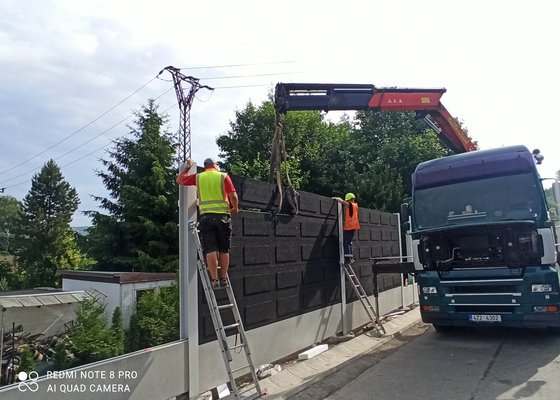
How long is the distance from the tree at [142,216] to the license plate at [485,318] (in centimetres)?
1372

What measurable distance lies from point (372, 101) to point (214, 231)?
6.34 metres

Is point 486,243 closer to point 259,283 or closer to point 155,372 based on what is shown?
point 259,283

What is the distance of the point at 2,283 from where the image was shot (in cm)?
3381

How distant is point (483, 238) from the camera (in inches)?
281

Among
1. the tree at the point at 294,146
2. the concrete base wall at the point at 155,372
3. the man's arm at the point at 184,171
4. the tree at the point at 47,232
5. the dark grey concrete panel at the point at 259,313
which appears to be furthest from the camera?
the tree at the point at 47,232

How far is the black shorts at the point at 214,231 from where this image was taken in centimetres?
486

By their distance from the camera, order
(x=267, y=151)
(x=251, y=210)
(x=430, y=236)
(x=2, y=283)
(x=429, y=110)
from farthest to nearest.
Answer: (x=2, y=283) < (x=267, y=151) < (x=429, y=110) < (x=430, y=236) < (x=251, y=210)

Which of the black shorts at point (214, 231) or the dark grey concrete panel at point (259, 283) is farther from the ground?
the black shorts at point (214, 231)

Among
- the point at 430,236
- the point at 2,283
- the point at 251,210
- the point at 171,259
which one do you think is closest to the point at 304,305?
the point at 251,210

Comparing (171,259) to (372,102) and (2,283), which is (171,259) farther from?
(2,283)

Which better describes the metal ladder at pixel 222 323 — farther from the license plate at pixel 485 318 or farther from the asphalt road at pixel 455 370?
the license plate at pixel 485 318

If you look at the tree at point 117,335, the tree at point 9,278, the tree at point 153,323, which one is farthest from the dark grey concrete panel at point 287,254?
the tree at point 9,278

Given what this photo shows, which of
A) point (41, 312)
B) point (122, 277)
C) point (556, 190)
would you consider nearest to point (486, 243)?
point (556, 190)

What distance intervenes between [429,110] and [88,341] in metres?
9.77
